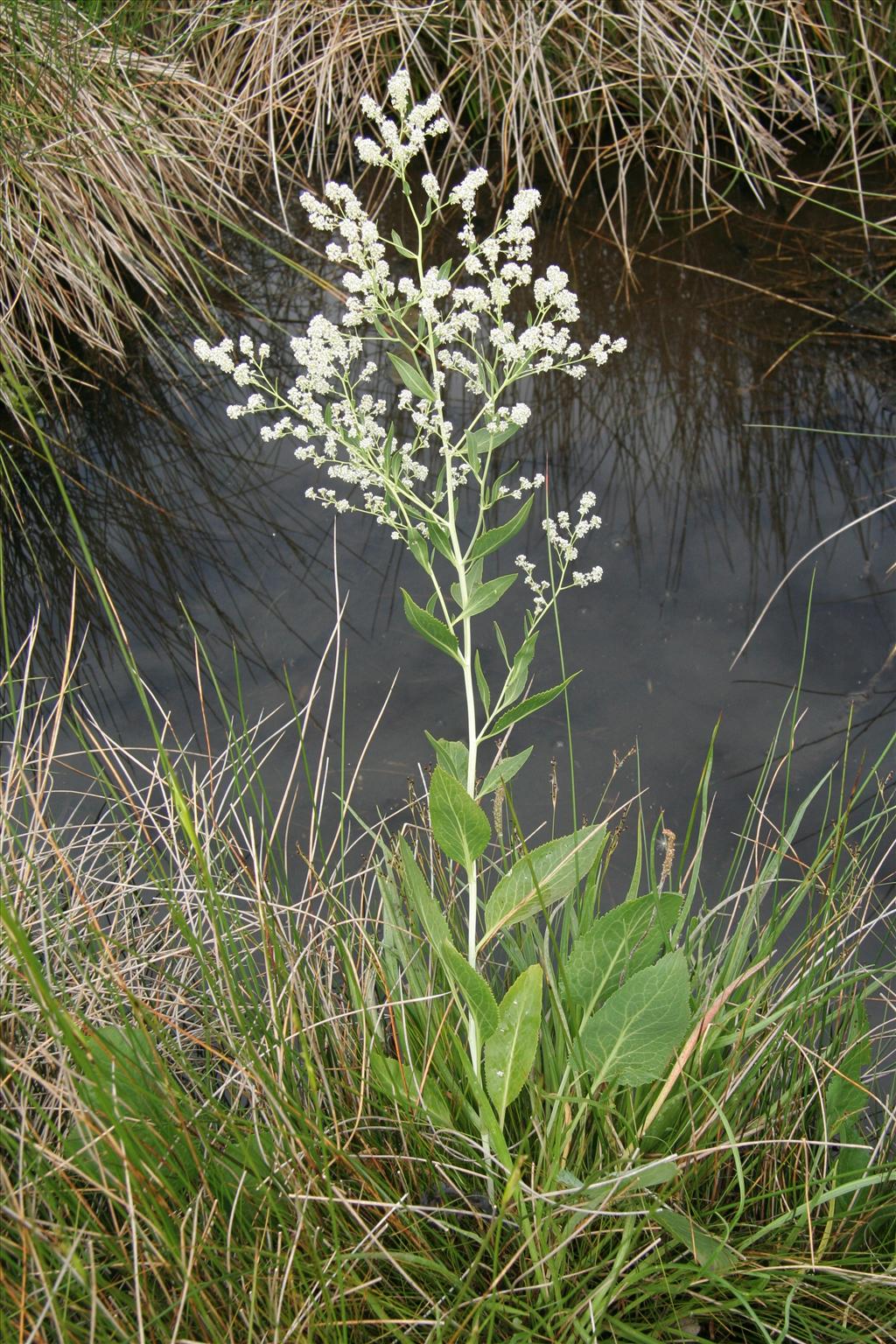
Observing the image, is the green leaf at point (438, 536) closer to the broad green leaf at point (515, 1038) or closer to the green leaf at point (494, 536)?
the green leaf at point (494, 536)

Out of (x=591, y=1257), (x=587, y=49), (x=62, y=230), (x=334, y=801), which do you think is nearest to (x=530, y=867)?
(x=591, y=1257)

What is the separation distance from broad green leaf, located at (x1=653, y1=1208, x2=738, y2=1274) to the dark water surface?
1.00 metres

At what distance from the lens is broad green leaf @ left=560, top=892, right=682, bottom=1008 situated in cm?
152

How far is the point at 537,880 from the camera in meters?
1.54

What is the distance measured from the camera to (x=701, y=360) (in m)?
3.70

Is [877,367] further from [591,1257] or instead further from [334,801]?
[591,1257]

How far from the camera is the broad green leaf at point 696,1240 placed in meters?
1.49

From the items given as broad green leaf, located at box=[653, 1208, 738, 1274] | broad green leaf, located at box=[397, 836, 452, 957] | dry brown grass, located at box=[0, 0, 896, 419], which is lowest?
broad green leaf, located at box=[653, 1208, 738, 1274]

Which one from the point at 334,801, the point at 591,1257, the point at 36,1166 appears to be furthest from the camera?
the point at 334,801

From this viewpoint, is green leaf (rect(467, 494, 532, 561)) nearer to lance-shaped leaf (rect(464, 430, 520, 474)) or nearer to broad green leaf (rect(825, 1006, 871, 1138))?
lance-shaped leaf (rect(464, 430, 520, 474))

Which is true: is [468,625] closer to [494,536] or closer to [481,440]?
[494,536]

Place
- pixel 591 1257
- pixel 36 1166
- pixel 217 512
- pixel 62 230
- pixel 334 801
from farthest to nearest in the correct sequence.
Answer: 1. pixel 62 230
2. pixel 217 512
3. pixel 334 801
4. pixel 591 1257
5. pixel 36 1166

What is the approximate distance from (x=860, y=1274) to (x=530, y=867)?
726 millimetres

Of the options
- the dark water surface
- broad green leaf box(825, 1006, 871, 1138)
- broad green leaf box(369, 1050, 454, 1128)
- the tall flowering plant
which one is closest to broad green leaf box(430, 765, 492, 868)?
the tall flowering plant
